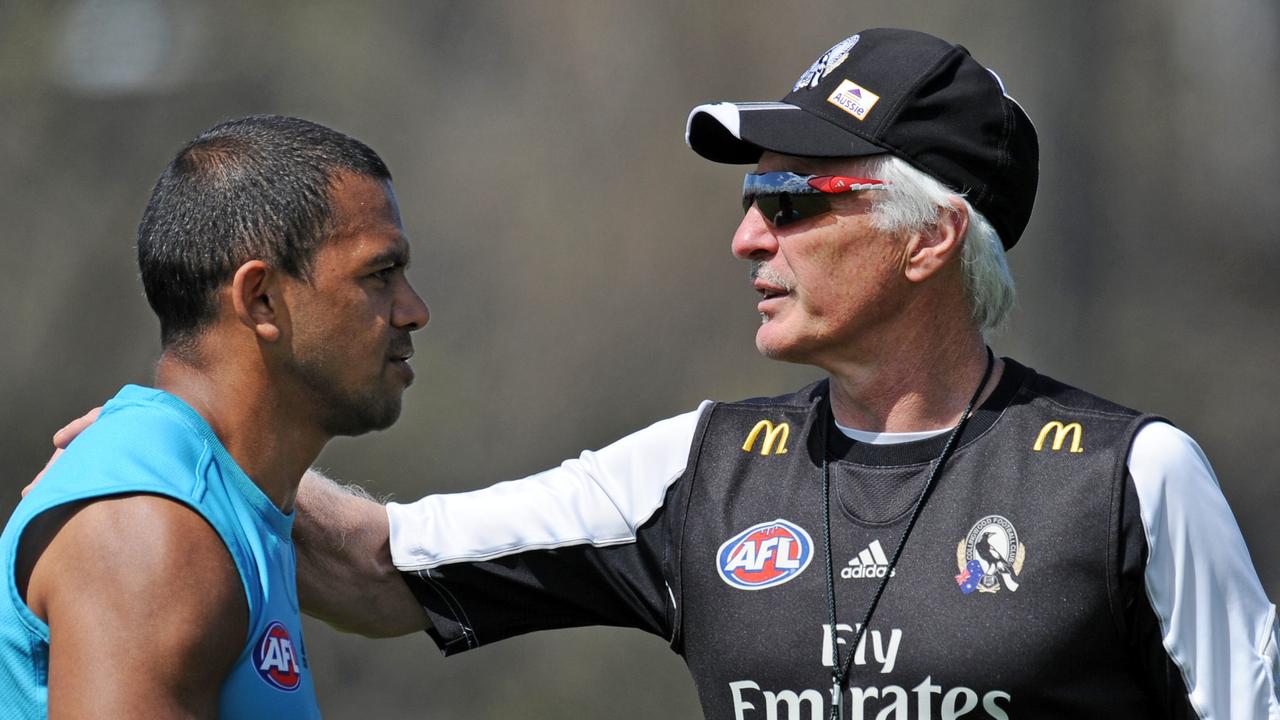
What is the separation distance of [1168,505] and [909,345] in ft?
1.73

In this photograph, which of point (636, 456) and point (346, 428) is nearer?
point (346, 428)

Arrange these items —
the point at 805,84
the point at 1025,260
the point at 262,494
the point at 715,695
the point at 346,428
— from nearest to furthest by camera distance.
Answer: the point at 262,494 < the point at 346,428 < the point at 715,695 < the point at 805,84 < the point at 1025,260

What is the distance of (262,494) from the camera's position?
7.04 ft

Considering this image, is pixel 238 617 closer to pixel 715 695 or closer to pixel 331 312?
pixel 331 312

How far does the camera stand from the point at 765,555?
8.19 ft

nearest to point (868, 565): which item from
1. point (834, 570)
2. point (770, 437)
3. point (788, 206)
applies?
point (834, 570)

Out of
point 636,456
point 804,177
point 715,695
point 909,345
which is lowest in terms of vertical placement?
point 715,695

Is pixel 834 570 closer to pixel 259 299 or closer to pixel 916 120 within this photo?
pixel 916 120

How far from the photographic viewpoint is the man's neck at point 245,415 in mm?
2139

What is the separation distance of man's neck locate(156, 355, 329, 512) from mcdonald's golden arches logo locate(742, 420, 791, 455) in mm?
818

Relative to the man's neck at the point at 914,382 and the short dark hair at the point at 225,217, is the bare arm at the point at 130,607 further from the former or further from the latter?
the man's neck at the point at 914,382

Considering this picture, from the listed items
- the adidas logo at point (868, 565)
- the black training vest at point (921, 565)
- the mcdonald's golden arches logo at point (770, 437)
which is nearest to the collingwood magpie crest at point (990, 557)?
the black training vest at point (921, 565)

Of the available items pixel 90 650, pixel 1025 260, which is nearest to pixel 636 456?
pixel 90 650

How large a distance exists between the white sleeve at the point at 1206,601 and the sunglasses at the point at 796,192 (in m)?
0.71
